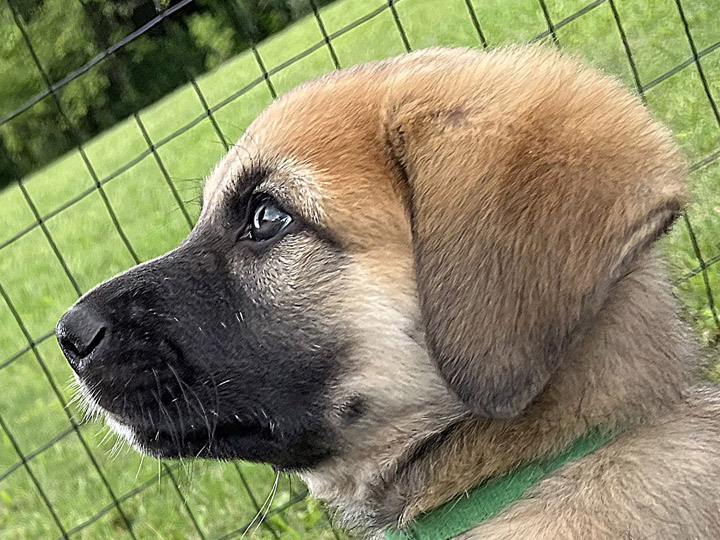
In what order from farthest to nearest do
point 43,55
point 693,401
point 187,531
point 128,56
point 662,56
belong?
point 43,55
point 128,56
point 662,56
point 187,531
point 693,401

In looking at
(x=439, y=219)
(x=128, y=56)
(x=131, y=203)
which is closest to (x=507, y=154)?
(x=439, y=219)

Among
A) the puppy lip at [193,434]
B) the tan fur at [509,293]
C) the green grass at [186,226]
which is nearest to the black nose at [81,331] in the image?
the puppy lip at [193,434]

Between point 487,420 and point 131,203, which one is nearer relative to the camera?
point 487,420

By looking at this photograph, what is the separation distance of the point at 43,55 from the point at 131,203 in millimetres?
9372

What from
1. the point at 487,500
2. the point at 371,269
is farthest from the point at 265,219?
the point at 487,500

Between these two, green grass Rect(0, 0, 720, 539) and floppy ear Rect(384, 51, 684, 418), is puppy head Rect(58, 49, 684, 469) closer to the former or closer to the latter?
floppy ear Rect(384, 51, 684, 418)

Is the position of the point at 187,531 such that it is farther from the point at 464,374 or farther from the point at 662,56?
the point at 662,56

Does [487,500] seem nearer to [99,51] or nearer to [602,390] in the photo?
[602,390]

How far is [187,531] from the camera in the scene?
444 cm

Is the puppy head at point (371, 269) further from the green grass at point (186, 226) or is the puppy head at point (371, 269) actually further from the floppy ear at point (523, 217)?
the green grass at point (186, 226)

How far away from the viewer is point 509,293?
1.95 m

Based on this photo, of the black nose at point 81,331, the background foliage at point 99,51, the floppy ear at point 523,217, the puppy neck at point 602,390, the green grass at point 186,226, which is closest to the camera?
the floppy ear at point 523,217

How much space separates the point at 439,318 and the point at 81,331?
0.91 meters

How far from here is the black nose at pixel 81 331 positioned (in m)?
2.27
